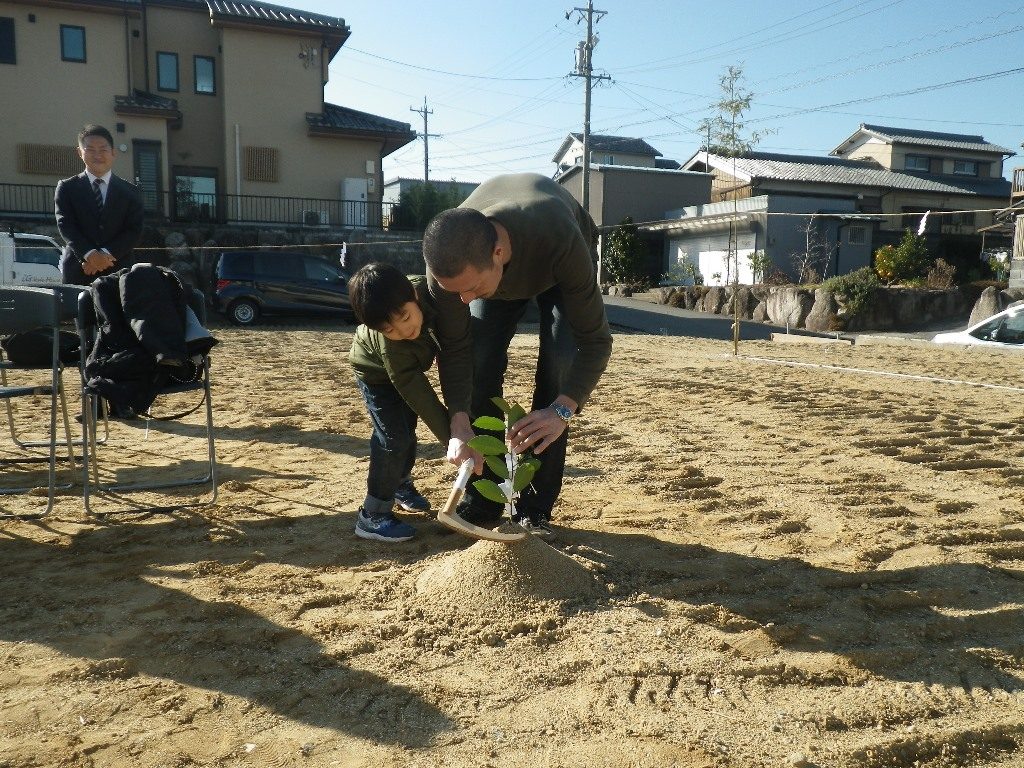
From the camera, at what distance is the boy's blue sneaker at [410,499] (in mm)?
3291

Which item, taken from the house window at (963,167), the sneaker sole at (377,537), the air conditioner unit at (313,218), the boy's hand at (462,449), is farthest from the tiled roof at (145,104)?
the house window at (963,167)

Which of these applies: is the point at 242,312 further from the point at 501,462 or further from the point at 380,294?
the point at 501,462

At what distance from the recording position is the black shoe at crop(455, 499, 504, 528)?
9.91 feet

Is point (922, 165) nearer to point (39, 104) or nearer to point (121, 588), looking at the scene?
point (39, 104)

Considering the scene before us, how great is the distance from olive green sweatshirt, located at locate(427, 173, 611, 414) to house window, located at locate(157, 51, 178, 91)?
2048 cm

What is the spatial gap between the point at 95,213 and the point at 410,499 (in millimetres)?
2636

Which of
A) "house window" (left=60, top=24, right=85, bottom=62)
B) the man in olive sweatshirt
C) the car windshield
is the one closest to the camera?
the man in olive sweatshirt

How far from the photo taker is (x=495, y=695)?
1854mm

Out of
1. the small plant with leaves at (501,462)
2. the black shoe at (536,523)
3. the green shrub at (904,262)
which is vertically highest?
the green shrub at (904,262)

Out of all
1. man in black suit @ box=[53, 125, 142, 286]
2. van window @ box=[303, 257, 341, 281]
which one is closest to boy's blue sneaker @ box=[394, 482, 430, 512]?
man in black suit @ box=[53, 125, 142, 286]

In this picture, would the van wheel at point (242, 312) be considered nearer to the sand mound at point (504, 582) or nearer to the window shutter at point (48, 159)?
the window shutter at point (48, 159)

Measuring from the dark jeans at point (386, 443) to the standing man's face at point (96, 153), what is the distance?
96.0 inches

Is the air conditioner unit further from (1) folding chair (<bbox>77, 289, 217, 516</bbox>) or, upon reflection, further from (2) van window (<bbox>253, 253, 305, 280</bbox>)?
(1) folding chair (<bbox>77, 289, 217, 516</bbox>)

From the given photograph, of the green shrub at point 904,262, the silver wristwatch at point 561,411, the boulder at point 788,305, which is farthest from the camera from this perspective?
the green shrub at point 904,262
